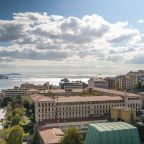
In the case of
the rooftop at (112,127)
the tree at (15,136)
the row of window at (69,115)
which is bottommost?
the tree at (15,136)

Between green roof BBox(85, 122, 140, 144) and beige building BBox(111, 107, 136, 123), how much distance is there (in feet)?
26.6

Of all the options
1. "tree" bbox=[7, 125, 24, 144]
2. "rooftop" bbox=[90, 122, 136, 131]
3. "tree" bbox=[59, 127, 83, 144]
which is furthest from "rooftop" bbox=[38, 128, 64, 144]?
"rooftop" bbox=[90, 122, 136, 131]

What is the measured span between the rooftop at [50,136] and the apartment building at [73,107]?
990 cm

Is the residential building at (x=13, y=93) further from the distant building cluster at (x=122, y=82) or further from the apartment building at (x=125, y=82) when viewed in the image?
the apartment building at (x=125, y=82)

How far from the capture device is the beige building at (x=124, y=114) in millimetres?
42656

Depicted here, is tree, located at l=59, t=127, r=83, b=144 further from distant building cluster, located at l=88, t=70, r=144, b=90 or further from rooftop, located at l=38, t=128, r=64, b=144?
distant building cluster, located at l=88, t=70, r=144, b=90

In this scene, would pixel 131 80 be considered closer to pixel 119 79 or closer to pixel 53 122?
pixel 119 79

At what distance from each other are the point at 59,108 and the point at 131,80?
37533 mm

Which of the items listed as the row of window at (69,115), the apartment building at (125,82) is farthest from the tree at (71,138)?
the apartment building at (125,82)

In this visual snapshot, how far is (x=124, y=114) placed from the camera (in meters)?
43.9

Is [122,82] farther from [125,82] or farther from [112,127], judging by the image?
[112,127]

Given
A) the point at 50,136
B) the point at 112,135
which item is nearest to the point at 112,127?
the point at 112,135

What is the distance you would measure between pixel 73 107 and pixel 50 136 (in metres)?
15.1

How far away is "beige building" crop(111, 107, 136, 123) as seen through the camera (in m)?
42.7
